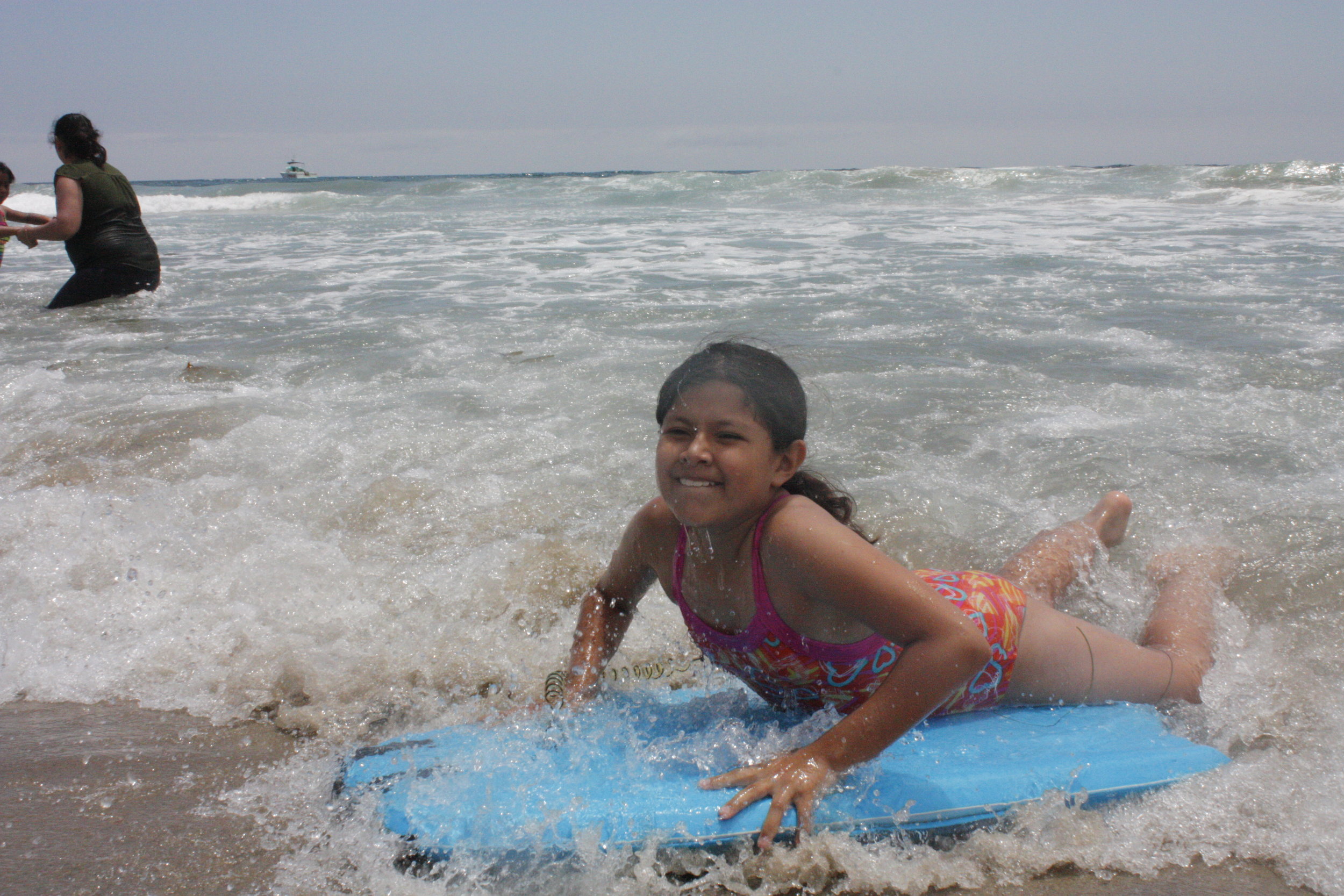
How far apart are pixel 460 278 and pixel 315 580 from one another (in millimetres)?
6662

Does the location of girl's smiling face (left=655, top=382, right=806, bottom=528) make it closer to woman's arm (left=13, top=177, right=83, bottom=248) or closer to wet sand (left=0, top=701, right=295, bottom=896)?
wet sand (left=0, top=701, right=295, bottom=896)

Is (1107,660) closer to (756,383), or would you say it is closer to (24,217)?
(756,383)

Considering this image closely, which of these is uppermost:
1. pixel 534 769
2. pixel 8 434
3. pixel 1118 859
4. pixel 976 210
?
pixel 976 210

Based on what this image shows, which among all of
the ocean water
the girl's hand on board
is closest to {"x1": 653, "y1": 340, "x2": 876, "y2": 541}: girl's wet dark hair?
the girl's hand on board

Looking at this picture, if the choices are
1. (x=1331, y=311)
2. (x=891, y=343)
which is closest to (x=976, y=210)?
(x=1331, y=311)

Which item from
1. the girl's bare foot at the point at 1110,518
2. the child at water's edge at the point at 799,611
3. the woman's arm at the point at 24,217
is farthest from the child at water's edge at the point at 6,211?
the girl's bare foot at the point at 1110,518

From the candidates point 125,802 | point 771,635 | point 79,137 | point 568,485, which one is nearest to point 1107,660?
point 771,635

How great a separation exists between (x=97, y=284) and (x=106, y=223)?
22.6 inches

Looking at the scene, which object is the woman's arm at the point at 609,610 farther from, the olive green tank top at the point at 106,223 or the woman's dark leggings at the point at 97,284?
the woman's dark leggings at the point at 97,284

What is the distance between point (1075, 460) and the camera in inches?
157

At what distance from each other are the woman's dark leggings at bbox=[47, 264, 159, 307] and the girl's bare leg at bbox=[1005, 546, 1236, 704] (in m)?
7.65

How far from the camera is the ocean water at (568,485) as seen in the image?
6.37 ft

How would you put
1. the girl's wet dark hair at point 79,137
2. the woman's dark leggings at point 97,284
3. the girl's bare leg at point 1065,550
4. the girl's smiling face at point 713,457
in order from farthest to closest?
the woman's dark leggings at point 97,284
the girl's wet dark hair at point 79,137
the girl's bare leg at point 1065,550
the girl's smiling face at point 713,457

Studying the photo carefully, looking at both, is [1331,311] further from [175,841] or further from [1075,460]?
[175,841]
